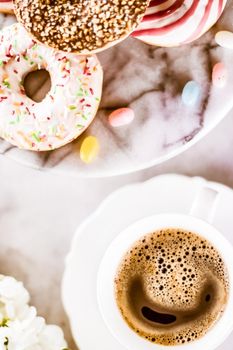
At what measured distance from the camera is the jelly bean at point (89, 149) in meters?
1.47

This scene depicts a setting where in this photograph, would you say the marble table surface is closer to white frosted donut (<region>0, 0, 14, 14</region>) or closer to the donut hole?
the donut hole

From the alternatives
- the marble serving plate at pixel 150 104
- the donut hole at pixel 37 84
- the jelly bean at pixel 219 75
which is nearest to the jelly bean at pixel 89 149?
the marble serving plate at pixel 150 104

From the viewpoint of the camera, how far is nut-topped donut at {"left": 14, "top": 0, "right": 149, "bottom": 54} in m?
1.34

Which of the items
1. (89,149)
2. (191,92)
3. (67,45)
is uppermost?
(67,45)

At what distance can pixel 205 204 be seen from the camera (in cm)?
147

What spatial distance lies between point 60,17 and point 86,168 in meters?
0.30

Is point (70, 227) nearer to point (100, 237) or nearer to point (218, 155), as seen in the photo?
point (100, 237)

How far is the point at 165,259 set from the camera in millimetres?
1547

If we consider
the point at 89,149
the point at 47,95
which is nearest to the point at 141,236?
the point at 89,149

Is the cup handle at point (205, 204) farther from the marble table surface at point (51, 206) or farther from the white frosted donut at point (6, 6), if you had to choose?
the white frosted donut at point (6, 6)

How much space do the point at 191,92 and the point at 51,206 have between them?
1.28 feet

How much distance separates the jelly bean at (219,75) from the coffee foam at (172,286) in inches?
12.1

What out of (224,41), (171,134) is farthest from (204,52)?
(171,134)

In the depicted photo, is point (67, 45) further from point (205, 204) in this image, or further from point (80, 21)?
point (205, 204)
